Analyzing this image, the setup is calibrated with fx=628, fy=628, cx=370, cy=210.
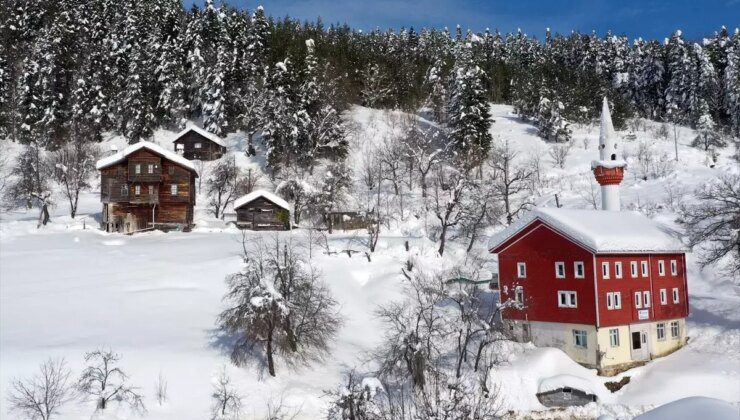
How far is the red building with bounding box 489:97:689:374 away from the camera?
31.5 metres

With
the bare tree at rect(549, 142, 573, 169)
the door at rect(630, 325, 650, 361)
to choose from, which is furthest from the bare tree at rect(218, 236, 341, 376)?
the bare tree at rect(549, 142, 573, 169)

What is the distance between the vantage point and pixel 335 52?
91688 mm

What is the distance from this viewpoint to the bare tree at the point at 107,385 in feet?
82.9

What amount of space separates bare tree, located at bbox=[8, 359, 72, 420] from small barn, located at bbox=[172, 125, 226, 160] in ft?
148

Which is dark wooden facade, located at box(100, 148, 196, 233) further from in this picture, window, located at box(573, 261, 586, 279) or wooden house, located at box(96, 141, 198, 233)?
window, located at box(573, 261, 586, 279)

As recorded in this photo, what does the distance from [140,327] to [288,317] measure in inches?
308

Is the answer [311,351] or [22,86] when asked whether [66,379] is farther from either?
[22,86]

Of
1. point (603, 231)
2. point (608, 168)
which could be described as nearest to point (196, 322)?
point (603, 231)

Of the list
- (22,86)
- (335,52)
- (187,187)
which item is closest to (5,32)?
(22,86)

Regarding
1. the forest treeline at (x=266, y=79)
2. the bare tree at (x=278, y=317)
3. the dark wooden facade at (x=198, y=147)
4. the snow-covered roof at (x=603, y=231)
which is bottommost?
the bare tree at (x=278, y=317)

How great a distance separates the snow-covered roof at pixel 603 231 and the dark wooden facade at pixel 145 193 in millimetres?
30174

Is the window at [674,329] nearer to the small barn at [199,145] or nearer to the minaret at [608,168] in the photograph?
the minaret at [608,168]

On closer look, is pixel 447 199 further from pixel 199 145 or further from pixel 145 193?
pixel 199 145

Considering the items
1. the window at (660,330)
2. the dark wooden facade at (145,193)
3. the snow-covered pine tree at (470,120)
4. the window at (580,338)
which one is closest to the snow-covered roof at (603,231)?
the window at (660,330)
